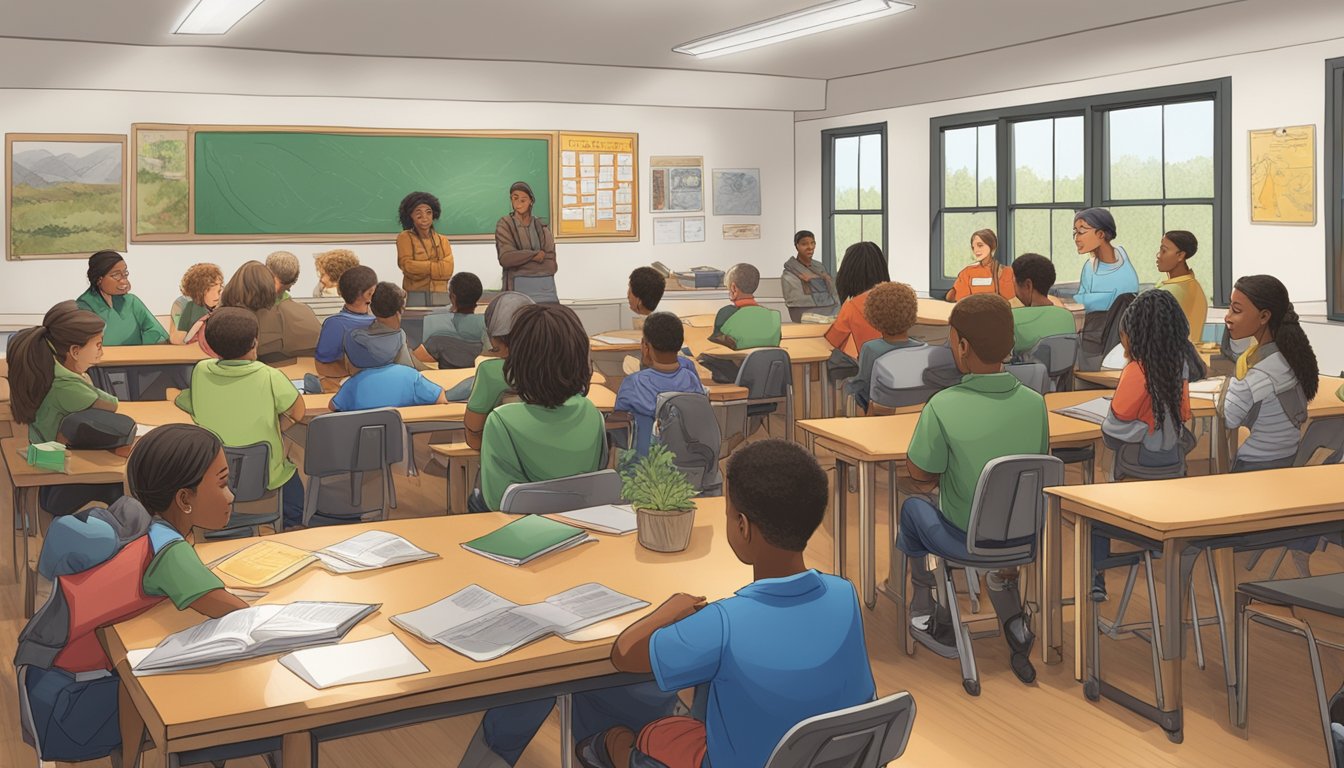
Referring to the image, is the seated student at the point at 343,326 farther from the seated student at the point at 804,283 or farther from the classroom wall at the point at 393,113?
the seated student at the point at 804,283

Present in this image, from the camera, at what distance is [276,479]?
4.49 m

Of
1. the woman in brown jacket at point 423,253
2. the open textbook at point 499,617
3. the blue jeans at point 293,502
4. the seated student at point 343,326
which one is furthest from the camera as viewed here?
the woman in brown jacket at point 423,253

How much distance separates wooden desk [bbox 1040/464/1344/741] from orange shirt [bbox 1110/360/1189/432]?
42cm

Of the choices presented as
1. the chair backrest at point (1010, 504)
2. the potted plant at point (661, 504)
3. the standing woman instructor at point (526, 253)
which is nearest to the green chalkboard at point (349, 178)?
the standing woman instructor at point (526, 253)

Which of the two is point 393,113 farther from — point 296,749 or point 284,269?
point 296,749

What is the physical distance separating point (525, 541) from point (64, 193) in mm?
7366

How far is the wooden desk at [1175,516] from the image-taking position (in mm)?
3402

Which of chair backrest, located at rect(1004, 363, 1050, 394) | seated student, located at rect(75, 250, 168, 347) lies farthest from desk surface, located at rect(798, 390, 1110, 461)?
seated student, located at rect(75, 250, 168, 347)

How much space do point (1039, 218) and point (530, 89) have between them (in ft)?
14.3

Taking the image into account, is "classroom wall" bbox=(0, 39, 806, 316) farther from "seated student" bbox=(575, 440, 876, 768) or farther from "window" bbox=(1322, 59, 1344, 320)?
"seated student" bbox=(575, 440, 876, 768)

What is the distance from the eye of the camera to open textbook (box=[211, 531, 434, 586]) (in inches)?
107

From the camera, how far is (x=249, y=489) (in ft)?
14.5

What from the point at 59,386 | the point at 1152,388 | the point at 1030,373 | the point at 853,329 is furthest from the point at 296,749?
the point at 853,329

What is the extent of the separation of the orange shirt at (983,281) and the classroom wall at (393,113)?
3222mm
